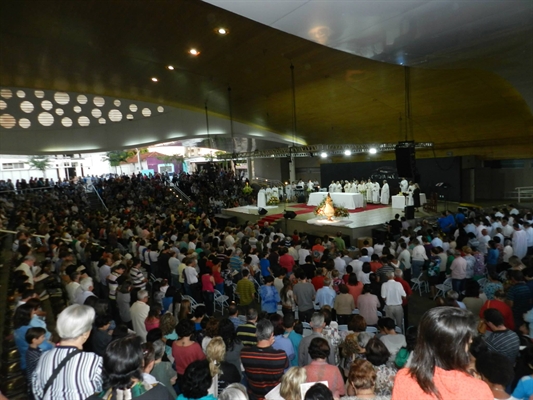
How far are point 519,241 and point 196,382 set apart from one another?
25.5ft

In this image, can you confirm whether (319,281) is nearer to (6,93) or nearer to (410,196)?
(410,196)

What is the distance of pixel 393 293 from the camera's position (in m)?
5.09

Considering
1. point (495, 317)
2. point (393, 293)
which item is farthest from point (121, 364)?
point (393, 293)

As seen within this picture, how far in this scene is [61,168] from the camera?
106ft

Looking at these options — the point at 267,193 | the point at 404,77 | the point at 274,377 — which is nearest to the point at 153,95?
the point at 267,193

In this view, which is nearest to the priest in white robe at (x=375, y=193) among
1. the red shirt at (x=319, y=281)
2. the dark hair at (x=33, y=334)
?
the red shirt at (x=319, y=281)

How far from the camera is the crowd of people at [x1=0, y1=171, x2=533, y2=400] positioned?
6.97 feet

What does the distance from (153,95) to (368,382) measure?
1917cm

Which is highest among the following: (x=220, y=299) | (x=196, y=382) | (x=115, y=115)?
(x=115, y=115)

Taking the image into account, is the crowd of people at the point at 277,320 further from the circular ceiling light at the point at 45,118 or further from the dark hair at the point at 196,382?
the circular ceiling light at the point at 45,118

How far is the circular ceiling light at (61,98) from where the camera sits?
2031 centimetres

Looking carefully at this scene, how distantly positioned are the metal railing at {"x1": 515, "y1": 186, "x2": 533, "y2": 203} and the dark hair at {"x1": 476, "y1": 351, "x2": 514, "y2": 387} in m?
15.6

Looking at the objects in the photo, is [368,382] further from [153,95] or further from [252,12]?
[153,95]

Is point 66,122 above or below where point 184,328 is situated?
above
